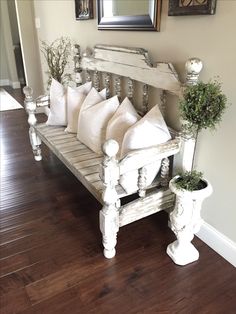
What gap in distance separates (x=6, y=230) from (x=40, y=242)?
11.3 inches

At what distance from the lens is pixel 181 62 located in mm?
1617

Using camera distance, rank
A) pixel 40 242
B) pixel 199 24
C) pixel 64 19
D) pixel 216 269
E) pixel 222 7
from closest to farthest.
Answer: pixel 222 7 < pixel 199 24 < pixel 216 269 < pixel 40 242 < pixel 64 19

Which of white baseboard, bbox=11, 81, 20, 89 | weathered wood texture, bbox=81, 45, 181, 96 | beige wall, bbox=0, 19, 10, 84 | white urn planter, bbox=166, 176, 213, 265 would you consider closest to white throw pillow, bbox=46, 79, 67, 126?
weathered wood texture, bbox=81, 45, 181, 96

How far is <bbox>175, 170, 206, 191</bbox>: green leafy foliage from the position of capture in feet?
4.76

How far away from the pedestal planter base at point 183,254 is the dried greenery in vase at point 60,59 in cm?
225

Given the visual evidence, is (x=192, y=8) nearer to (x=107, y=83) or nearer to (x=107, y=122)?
(x=107, y=122)

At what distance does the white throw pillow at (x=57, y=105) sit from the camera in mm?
2443

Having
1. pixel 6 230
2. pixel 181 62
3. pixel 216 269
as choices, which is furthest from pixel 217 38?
pixel 6 230

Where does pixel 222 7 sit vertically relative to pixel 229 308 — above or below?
above

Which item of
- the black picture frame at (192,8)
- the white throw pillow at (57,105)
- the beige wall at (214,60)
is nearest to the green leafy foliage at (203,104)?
the beige wall at (214,60)

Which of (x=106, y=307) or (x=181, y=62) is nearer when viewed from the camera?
(x=106, y=307)

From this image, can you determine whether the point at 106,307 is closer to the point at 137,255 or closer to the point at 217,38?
the point at 137,255

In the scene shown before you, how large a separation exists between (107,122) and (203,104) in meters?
0.85

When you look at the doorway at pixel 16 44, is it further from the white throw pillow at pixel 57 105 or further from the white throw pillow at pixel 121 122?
the white throw pillow at pixel 121 122
